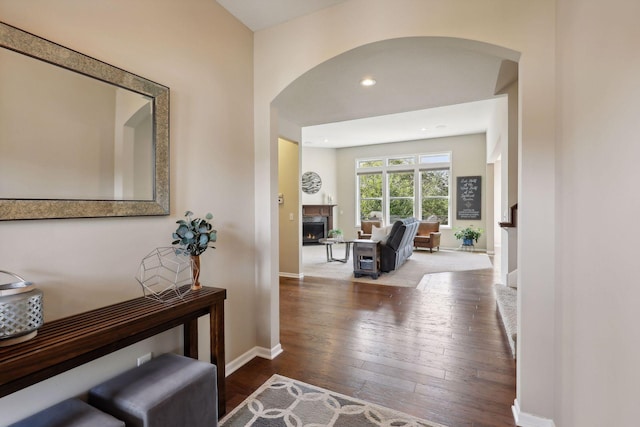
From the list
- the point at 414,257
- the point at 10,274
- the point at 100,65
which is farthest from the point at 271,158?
the point at 414,257

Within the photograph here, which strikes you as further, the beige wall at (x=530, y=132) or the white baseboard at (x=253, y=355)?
the white baseboard at (x=253, y=355)

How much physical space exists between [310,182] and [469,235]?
5142mm

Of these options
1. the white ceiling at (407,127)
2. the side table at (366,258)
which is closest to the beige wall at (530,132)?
the side table at (366,258)

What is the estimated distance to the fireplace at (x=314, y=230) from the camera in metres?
10.1

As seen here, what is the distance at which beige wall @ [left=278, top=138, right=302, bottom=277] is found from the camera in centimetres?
561

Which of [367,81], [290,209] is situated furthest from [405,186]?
[367,81]

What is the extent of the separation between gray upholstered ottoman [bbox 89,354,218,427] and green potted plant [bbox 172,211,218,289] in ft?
1.62

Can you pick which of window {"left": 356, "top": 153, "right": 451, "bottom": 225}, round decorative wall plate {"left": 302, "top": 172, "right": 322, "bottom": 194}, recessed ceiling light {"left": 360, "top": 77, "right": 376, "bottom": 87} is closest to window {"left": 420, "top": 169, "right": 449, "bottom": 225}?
window {"left": 356, "top": 153, "right": 451, "bottom": 225}

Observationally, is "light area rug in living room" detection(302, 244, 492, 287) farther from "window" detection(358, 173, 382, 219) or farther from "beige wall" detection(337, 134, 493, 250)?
"window" detection(358, 173, 382, 219)

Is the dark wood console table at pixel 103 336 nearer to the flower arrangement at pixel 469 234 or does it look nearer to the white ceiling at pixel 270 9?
the white ceiling at pixel 270 9

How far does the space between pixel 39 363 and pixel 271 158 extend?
6.34 feet

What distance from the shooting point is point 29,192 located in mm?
1291

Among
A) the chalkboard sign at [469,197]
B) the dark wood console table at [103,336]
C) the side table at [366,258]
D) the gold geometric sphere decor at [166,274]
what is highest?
the chalkboard sign at [469,197]

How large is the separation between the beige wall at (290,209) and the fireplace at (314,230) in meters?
4.31
